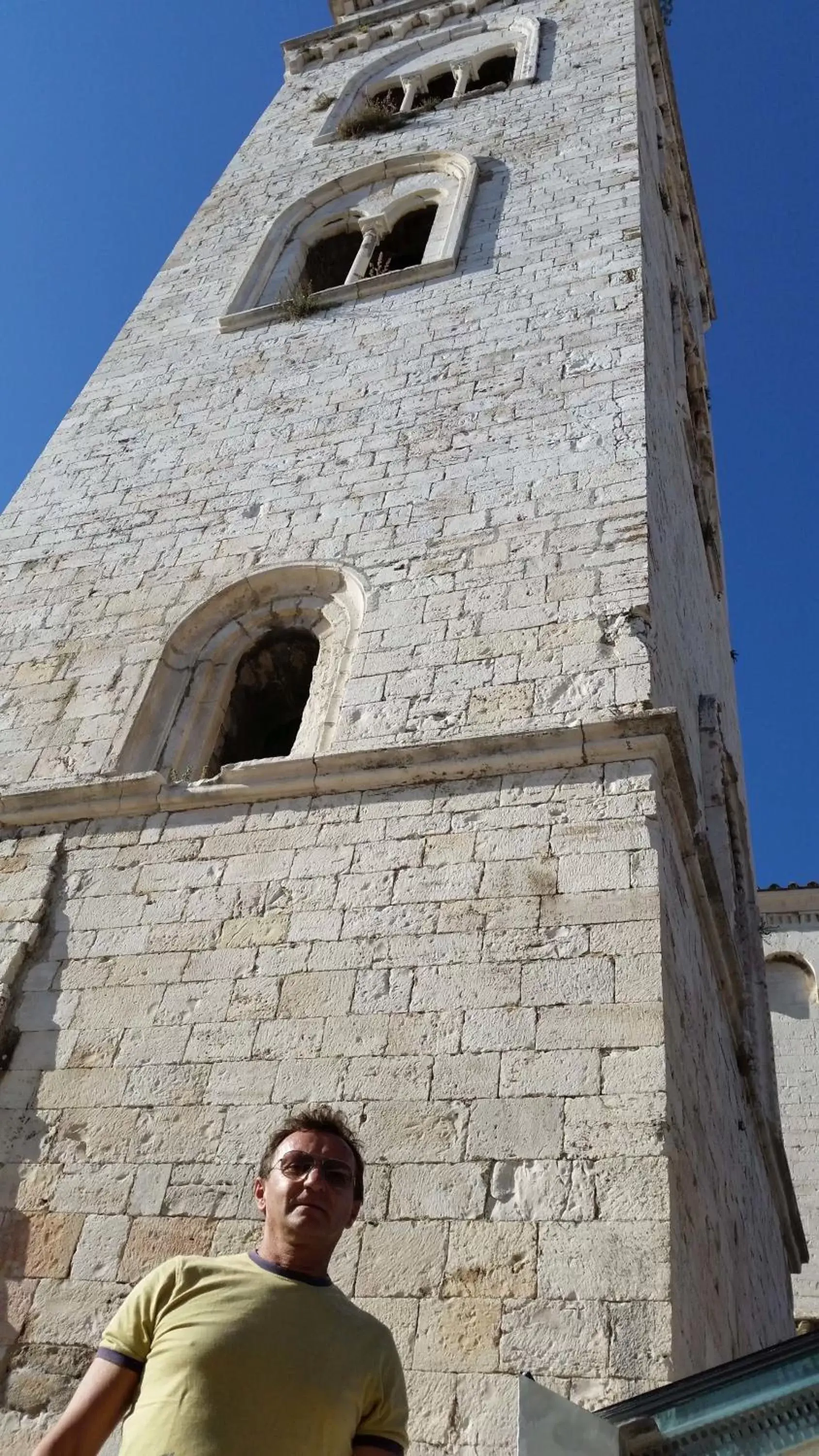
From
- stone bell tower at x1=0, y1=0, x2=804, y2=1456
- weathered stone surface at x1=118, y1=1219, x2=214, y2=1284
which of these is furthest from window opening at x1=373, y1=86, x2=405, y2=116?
weathered stone surface at x1=118, y1=1219, x2=214, y2=1284

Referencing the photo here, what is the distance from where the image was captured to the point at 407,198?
34.7 ft

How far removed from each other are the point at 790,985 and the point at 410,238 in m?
8.74

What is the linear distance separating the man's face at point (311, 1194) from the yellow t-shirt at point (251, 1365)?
83mm

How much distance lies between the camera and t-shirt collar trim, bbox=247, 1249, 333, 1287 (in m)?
2.33

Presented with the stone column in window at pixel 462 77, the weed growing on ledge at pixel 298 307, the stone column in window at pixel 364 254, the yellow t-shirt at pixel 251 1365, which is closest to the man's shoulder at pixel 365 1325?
the yellow t-shirt at pixel 251 1365

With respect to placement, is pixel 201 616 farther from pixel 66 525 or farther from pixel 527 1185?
pixel 527 1185

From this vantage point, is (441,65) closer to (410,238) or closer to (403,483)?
(410,238)

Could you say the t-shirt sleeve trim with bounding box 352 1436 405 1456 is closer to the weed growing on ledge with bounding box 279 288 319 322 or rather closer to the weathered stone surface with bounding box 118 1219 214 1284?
the weathered stone surface with bounding box 118 1219 214 1284

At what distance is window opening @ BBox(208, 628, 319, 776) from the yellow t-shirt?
410cm

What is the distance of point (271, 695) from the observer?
21.6 ft

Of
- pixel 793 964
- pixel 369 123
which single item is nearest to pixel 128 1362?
pixel 793 964

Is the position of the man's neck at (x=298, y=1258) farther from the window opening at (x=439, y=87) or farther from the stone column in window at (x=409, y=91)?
the window opening at (x=439, y=87)

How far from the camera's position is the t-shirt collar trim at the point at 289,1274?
233 centimetres

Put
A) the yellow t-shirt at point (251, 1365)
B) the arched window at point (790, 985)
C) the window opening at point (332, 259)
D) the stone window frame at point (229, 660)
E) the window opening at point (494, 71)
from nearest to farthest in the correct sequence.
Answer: the yellow t-shirt at point (251, 1365) < the stone window frame at point (229, 660) < the window opening at point (332, 259) < the arched window at point (790, 985) < the window opening at point (494, 71)
